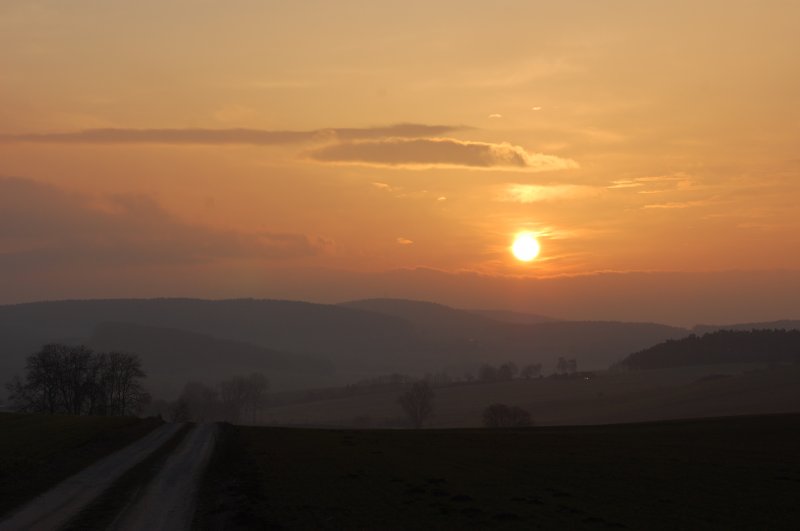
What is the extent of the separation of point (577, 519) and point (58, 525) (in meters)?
18.6

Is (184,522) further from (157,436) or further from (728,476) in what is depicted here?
(157,436)

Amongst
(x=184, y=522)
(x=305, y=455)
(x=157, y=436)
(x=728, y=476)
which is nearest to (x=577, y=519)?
(x=184, y=522)

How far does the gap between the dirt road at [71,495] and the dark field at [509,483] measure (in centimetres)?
506

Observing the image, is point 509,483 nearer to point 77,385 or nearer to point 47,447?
point 47,447

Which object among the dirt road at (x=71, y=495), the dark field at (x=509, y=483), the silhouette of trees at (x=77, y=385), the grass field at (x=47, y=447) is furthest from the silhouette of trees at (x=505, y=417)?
the dirt road at (x=71, y=495)

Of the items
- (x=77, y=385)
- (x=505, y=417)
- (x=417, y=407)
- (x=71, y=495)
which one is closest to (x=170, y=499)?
(x=71, y=495)

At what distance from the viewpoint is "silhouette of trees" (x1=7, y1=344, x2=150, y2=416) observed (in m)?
135

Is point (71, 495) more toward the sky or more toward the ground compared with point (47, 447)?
more toward the ground

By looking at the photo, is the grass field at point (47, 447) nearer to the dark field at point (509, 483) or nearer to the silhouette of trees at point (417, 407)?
the dark field at point (509, 483)

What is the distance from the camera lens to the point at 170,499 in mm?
35062

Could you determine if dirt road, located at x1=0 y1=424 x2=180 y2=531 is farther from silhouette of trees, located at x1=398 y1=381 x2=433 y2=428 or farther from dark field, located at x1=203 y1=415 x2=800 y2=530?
silhouette of trees, located at x1=398 y1=381 x2=433 y2=428

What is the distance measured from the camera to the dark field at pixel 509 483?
32.1m

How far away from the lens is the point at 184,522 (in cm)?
2923

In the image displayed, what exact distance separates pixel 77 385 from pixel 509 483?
111 m
